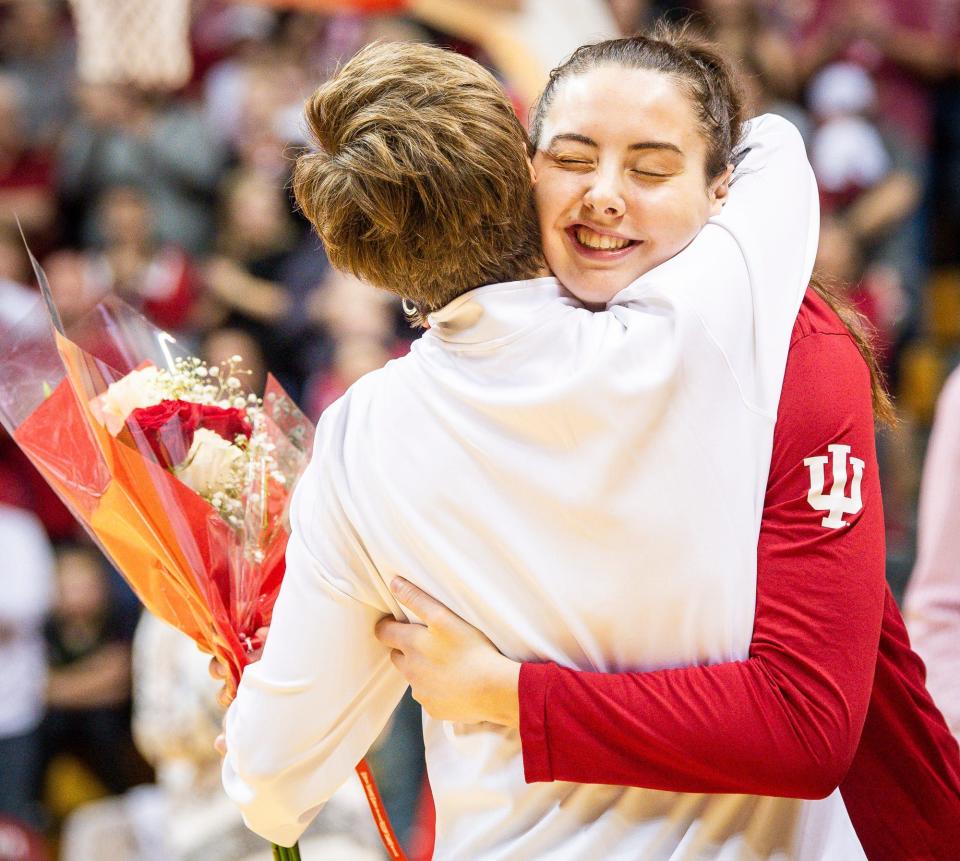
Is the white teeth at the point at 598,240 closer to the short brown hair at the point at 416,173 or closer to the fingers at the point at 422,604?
the short brown hair at the point at 416,173

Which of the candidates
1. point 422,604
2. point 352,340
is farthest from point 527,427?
point 352,340

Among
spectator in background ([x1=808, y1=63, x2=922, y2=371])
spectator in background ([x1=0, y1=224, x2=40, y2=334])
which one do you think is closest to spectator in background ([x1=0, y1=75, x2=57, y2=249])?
spectator in background ([x1=0, y1=224, x2=40, y2=334])

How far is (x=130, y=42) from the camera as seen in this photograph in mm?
6574

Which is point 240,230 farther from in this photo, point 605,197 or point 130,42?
point 605,197

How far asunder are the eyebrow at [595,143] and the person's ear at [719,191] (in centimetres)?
9

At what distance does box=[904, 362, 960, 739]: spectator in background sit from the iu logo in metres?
0.97

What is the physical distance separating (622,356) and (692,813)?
558 mm

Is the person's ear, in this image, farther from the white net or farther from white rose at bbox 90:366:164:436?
the white net

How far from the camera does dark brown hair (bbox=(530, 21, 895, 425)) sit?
1768 millimetres

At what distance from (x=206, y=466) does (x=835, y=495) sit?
2.94 ft

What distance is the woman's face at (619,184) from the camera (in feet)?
5.70

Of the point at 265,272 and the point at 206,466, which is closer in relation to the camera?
the point at 206,466

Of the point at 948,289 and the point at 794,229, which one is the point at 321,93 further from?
the point at 948,289

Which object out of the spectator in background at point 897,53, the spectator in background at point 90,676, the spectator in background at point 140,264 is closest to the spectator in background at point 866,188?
the spectator in background at point 897,53
